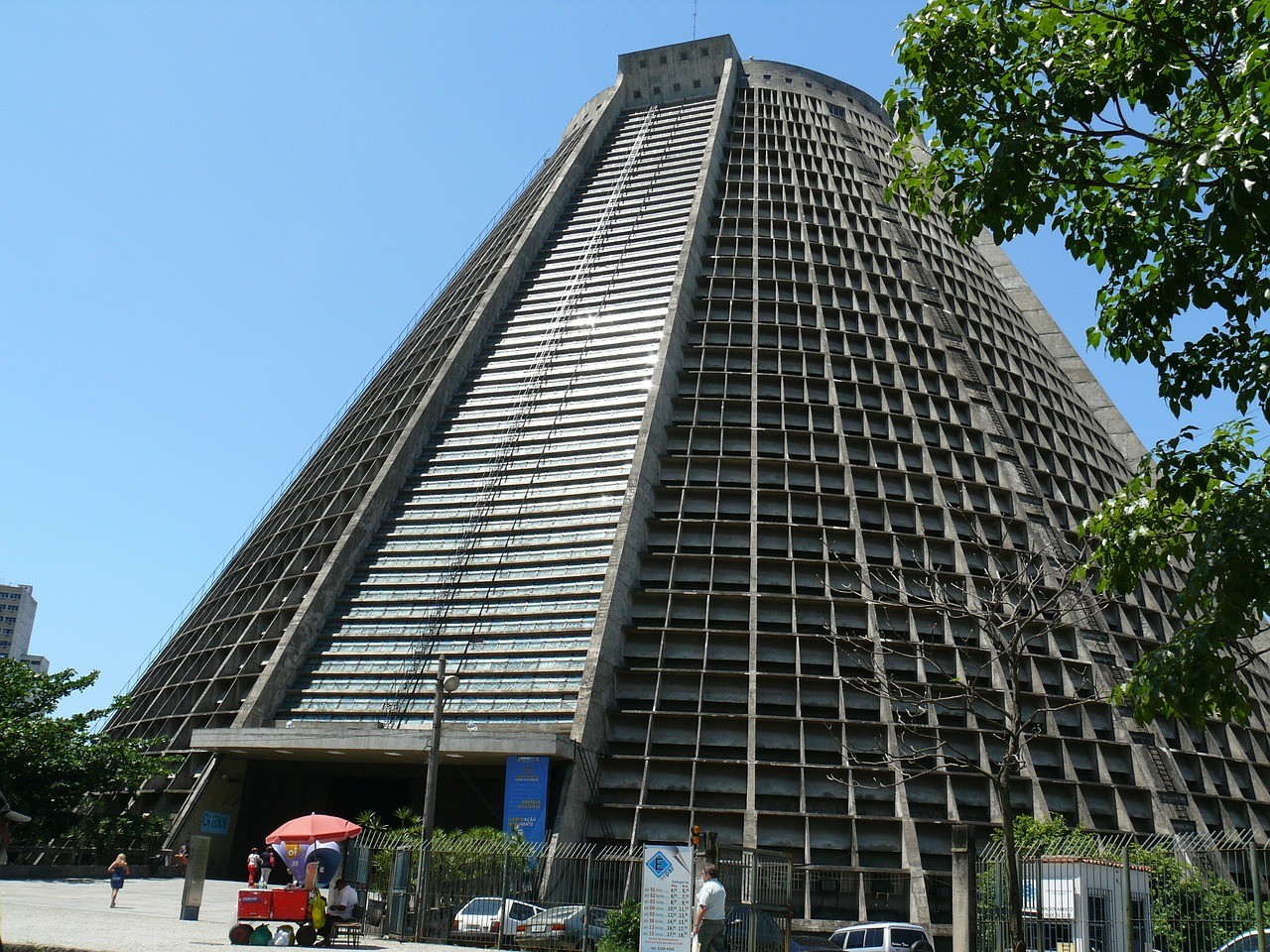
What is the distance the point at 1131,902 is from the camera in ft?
46.2

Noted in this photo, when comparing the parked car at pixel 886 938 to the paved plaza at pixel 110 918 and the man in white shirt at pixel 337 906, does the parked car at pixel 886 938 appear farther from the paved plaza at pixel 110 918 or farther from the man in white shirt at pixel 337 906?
the man in white shirt at pixel 337 906

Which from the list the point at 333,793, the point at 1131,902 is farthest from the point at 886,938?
the point at 333,793

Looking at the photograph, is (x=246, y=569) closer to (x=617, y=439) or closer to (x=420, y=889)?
(x=617, y=439)

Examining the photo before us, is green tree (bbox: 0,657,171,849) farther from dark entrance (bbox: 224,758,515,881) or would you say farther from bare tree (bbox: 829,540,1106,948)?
bare tree (bbox: 829,540,1106,948)

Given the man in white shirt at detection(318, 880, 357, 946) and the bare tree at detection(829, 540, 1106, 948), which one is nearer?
the man in white shirt at detection(318, 880, 357, 946)

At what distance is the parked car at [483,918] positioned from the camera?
60.5ft

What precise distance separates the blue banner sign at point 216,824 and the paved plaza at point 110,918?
5.44 feet

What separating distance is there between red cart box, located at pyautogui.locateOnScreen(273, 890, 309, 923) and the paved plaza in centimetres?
84

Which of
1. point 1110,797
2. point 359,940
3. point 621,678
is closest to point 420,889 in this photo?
point 359,940

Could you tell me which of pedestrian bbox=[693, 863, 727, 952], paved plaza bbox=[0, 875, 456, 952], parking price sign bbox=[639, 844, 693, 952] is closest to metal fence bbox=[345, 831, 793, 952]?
paved plaza bbox=[0, 875, 456, 952]

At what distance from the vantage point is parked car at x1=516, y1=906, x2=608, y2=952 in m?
18.2

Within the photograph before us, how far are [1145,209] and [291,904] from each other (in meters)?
14.7

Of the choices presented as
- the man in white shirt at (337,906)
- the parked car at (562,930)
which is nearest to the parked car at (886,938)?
the parked car at (562,930)

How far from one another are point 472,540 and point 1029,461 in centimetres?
1922
